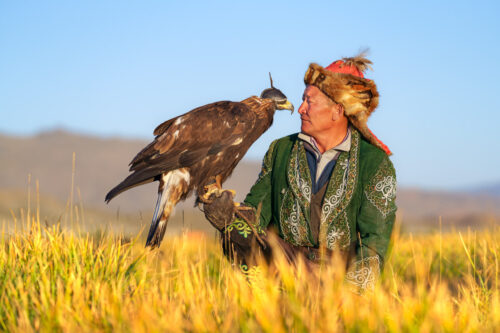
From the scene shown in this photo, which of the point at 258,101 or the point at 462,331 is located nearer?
the point at 462,331

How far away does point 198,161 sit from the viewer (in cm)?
496

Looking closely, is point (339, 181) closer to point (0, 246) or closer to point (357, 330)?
point (357, 330)

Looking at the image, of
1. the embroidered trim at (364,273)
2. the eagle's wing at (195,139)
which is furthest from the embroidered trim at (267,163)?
the embroidered trim at (364,273)

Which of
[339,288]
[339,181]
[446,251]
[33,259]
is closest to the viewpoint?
[339,288]

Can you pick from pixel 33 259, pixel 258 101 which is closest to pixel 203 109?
pixel 258 101

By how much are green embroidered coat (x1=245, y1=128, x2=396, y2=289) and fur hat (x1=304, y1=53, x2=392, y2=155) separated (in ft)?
0.50

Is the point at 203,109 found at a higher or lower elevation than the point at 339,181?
higher

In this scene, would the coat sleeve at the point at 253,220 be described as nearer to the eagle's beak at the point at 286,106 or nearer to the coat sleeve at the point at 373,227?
the eagle's beak at the point at 286,106

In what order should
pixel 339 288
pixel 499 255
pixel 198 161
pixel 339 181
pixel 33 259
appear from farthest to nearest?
pixel 499 255
pixel 198 161
pixel 339 181
pixel 33 259
pixel 339 288

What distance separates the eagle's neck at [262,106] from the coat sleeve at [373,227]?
1273 millimetres

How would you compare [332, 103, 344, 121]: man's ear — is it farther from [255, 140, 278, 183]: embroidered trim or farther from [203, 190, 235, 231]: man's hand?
[203, 190, 235, 231]: man's hand

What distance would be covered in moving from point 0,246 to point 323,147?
2.82 m

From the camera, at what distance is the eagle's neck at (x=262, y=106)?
5156 millimetres

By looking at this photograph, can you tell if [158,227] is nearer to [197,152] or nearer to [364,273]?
[197,152]
